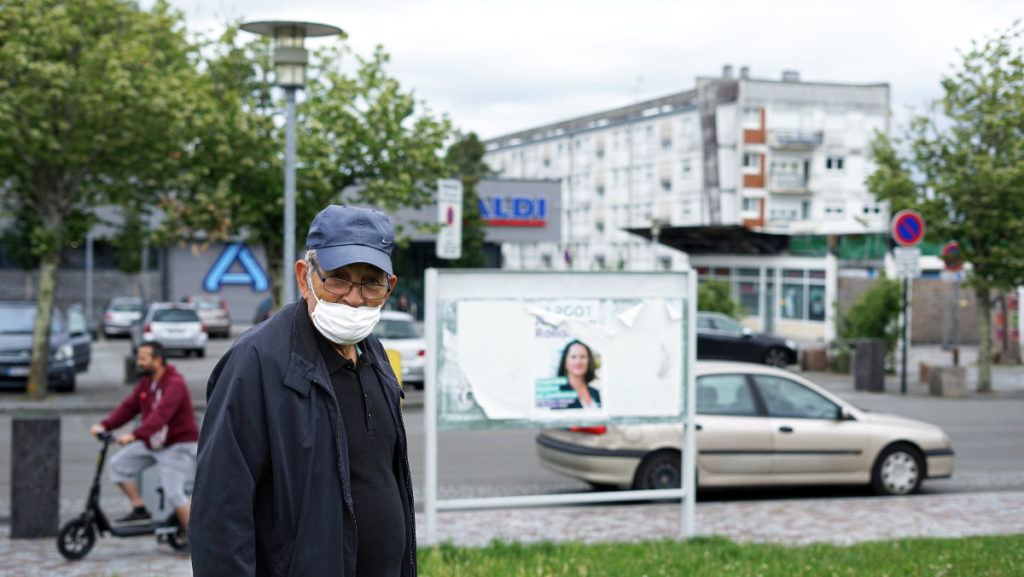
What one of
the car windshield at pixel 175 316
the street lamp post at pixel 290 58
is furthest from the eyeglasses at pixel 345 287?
the car windshield at pixel 175 316

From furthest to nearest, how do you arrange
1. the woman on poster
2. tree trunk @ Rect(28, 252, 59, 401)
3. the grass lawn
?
tree trunk @ Rect(28, 252, 59, 401)
the woman on poster
the grass lawn

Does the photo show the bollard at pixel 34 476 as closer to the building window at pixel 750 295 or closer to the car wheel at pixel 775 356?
the car wheel at pixel 775 356

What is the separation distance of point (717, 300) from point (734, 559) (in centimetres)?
2898

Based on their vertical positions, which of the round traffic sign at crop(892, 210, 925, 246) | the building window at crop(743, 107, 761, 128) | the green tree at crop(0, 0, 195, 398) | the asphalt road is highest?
the building window at crop(743, 107, 761, 128)

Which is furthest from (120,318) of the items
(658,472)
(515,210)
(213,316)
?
(658,472)

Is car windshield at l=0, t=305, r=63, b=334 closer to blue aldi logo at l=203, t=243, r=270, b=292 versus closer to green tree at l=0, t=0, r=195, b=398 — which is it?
green tree at l=0, t=0, r=195, b=398

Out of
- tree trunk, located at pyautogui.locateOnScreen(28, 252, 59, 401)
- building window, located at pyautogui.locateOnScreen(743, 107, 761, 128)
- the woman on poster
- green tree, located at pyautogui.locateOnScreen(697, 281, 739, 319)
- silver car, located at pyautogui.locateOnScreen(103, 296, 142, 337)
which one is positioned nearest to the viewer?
the woman on poster

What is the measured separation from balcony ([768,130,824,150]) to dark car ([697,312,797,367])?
43977 millimetres

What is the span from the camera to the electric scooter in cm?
792

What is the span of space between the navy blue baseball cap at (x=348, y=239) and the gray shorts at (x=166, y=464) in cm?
533

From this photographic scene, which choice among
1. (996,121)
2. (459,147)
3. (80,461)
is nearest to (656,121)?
(459,147)

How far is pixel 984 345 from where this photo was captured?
2439 centimetres

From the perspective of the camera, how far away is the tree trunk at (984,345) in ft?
79.2

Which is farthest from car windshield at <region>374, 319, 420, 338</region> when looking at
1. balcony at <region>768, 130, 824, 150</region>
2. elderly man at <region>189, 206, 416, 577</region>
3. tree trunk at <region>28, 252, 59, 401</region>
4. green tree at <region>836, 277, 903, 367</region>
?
balcony at <region>768, 130, 824, 150</region>
